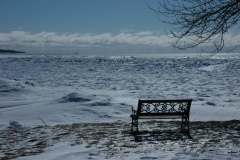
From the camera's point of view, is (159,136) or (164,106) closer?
(159,136)

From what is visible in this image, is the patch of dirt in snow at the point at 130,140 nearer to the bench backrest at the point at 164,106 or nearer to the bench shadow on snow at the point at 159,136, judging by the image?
the bench shadow on snow at the point at 159,136

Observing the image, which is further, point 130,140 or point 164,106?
point 164,106

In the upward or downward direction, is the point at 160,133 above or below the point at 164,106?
below

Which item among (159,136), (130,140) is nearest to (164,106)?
(159,136)

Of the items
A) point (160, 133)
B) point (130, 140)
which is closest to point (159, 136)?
point (160, 133)

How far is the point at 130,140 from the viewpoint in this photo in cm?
541

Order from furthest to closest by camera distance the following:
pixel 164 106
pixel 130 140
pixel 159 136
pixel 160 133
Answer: pixel 164 106 → pixel 160 133 → pixel 159 136 → pixel 130 140

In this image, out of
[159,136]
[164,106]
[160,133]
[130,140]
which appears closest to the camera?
[130,140]

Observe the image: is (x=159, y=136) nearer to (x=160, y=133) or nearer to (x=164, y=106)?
(x=160, y=133)

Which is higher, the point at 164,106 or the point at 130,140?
the point at 164,106

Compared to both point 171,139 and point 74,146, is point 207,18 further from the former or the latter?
point 74,146

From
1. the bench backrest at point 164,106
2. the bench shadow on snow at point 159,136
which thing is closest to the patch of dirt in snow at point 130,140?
the bench shadow on snow at point 159,136

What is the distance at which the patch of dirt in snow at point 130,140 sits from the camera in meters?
4.58

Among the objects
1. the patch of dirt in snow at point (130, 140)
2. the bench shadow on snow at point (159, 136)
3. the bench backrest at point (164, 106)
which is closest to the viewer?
the patch of dirt in snow at point (130, 140)
